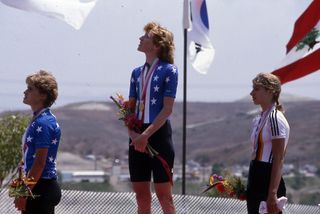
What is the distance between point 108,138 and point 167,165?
100320 millimetres

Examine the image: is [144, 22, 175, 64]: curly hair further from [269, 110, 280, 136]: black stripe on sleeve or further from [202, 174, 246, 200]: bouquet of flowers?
[202, 174, 246, 200]: bouquet of flowers

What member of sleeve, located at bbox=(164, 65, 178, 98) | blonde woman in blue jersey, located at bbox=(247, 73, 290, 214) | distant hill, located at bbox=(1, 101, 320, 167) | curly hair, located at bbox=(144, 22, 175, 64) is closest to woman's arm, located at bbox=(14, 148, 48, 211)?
sleeve, located at bbox=(164, 65, 178, 98)

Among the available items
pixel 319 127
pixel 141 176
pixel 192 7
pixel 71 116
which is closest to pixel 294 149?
pixel 319 127

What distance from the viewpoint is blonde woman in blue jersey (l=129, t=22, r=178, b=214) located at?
903 centimetres

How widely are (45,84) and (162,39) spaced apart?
108 cm

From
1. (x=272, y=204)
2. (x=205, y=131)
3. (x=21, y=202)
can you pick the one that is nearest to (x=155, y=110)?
(x=272, y=204)

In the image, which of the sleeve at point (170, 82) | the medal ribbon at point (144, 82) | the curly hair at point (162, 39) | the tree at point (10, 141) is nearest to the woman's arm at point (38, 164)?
the medal ribbon at point (144, 82)

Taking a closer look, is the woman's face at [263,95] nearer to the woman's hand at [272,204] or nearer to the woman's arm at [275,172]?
the woman's arm at [275,172]

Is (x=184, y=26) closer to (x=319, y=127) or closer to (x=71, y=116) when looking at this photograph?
(x=319, y=127)

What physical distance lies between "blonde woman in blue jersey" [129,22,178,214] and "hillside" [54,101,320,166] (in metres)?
84.8

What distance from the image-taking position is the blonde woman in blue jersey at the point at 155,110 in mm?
9031

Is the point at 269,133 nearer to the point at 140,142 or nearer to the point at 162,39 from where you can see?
the point at 140,142

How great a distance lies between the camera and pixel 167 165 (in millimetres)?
9023

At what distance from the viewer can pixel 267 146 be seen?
349 inches
